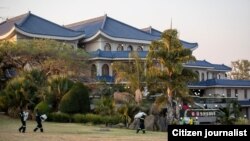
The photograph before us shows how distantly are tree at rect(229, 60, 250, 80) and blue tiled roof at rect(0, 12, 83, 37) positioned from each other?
3014cm

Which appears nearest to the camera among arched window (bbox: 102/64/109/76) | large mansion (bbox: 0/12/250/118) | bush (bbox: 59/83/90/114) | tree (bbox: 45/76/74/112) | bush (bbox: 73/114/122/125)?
bush (bbox: 73/114/122/125)

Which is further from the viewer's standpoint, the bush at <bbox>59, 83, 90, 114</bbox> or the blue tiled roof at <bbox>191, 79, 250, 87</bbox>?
the blue tiled roof at <bbox>191, 79, 250, 87</bbox>

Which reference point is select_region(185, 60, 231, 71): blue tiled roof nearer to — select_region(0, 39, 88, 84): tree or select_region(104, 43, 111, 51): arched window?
select_region(104, 43, 111, 51): arched window

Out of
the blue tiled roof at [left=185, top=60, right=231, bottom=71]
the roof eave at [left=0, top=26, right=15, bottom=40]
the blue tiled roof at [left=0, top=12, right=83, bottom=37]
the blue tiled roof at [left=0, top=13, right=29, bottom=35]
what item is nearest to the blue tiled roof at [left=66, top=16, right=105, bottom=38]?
the blue tiled roof at [left=0, top=12, right=83, bottom=37]

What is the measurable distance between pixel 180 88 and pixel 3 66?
48.6ft

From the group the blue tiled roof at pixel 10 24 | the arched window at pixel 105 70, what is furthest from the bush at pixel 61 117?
the blue tiled roof at pixel 10 24

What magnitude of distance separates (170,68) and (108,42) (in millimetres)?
19442

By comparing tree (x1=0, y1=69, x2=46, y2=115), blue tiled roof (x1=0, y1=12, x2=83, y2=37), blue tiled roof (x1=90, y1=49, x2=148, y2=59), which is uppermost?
blue tiled roof (x1=0, y1=12, x2=83, y2=37)

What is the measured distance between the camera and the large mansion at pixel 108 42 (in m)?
40.3

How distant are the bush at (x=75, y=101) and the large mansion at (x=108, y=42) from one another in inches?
384

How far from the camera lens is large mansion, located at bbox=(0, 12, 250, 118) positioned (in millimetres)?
40281

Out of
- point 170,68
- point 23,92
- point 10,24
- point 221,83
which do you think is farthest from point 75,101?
point 221,83

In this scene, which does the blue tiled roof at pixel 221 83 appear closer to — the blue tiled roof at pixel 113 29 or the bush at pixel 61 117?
the blue tiled roof at pixel 113 29

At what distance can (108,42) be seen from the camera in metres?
45.3
